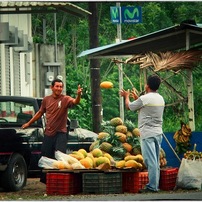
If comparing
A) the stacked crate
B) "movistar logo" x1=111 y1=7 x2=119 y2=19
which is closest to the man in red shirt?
the stacked crate

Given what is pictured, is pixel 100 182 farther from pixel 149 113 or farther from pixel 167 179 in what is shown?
pixel 149 113

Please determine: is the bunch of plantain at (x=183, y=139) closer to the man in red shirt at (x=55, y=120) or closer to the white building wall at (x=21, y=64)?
the man in red shirt at (x=55, y=120)

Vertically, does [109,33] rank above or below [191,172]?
above

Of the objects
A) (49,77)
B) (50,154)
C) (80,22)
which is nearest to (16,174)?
(50,154)

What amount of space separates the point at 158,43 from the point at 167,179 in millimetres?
2972

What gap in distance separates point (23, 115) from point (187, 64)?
124 inches

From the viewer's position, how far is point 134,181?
19406 millimetres

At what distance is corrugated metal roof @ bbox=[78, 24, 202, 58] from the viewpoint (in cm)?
2018

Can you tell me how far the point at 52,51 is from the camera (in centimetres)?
4172

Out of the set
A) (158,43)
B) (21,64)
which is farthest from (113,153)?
(21,64)

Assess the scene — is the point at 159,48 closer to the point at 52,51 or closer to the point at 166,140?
the point at 166,140

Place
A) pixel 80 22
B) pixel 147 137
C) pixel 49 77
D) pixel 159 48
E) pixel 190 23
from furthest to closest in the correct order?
1. pixel 80 22
2. pixel 49 77
3. pixel 159 48
4. pixel 190 23
5. pixel 147 137

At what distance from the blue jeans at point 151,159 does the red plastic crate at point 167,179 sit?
0.57m

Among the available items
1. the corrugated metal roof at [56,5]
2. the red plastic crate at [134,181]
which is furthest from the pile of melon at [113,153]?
the corrugated metal roof at [56,5]
